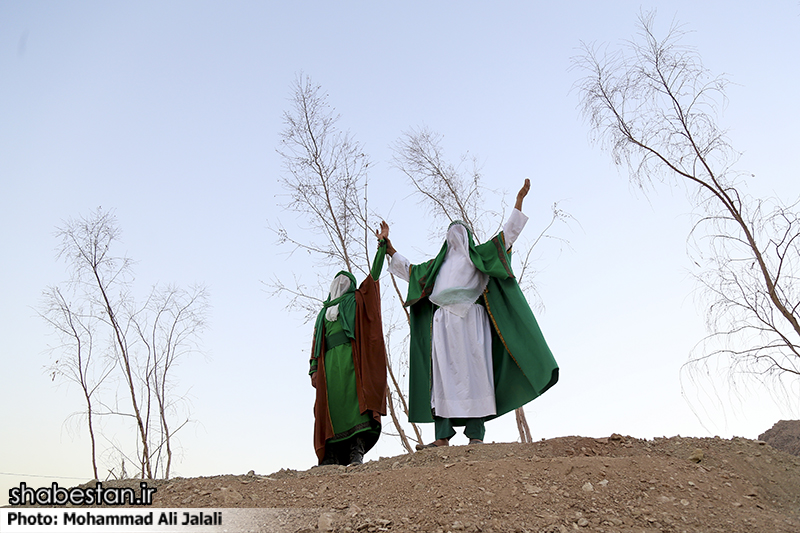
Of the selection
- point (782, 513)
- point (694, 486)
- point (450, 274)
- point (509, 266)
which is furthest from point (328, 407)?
point (782, 513)

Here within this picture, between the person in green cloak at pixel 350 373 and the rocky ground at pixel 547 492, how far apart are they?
4.54 ft

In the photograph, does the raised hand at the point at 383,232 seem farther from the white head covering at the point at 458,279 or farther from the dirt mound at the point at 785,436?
the dirt mound at the point at 785,436

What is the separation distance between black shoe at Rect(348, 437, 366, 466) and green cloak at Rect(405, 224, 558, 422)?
0.57 metres

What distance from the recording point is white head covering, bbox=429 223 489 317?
5875mm

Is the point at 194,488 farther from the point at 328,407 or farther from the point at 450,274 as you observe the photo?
the point at 450,274

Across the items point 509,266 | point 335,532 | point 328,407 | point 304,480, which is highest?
point 509,266

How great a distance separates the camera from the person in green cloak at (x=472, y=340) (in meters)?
5.54

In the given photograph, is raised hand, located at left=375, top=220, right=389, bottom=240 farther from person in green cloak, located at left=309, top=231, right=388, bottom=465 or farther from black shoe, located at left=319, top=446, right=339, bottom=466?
black shoe, located at left=319, top=446, right=339, bottom=466

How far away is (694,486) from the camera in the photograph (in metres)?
3.84

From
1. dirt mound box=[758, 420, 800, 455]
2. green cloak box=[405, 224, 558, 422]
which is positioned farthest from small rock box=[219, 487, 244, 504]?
dirt mound box=[758, 420, 800, 455]

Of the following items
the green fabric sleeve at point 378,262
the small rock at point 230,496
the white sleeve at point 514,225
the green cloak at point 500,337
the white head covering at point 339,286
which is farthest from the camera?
the white head covering at point 339,286

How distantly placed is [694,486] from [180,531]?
2.96 meters

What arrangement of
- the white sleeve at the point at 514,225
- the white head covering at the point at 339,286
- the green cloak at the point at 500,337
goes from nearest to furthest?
the green cloak at the point at 500,337, the white sleeve at the point at 514,225, the white head covering at the point at 339,286

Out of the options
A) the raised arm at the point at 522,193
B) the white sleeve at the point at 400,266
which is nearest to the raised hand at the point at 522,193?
the raised arm at the point at 522,193
